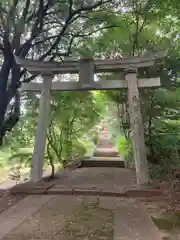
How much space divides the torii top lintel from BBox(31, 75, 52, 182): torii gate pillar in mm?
330

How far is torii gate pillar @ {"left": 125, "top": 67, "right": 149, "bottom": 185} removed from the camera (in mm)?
8570

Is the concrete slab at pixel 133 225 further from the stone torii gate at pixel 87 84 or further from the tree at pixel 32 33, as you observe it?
the tree at pixel 32 33

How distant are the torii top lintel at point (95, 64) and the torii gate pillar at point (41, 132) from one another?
1.08ft

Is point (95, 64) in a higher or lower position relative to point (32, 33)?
lower

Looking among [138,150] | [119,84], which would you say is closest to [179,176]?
[138,150]

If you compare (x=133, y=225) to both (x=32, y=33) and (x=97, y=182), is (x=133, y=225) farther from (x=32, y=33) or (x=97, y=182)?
Answer: (x=32, y=33)

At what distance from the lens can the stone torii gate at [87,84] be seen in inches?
352

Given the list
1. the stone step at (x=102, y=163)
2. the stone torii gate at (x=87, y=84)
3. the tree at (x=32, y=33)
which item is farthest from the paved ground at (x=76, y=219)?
the stone step at (x=102, y=163)

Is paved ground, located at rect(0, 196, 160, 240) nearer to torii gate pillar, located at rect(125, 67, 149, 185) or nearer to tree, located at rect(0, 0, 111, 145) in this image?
torii gate pillar, located at rect(125, 67, 149, 185)

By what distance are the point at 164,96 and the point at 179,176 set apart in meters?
3.57

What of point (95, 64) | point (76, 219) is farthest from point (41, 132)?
point (76, 219)

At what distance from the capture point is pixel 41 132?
9.34m

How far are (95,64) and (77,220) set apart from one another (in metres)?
5.42

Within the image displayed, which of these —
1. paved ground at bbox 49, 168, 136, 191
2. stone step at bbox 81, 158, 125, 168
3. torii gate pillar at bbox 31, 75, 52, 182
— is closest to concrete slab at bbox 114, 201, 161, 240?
paved ground at bbox 49, 168, 136, 191
